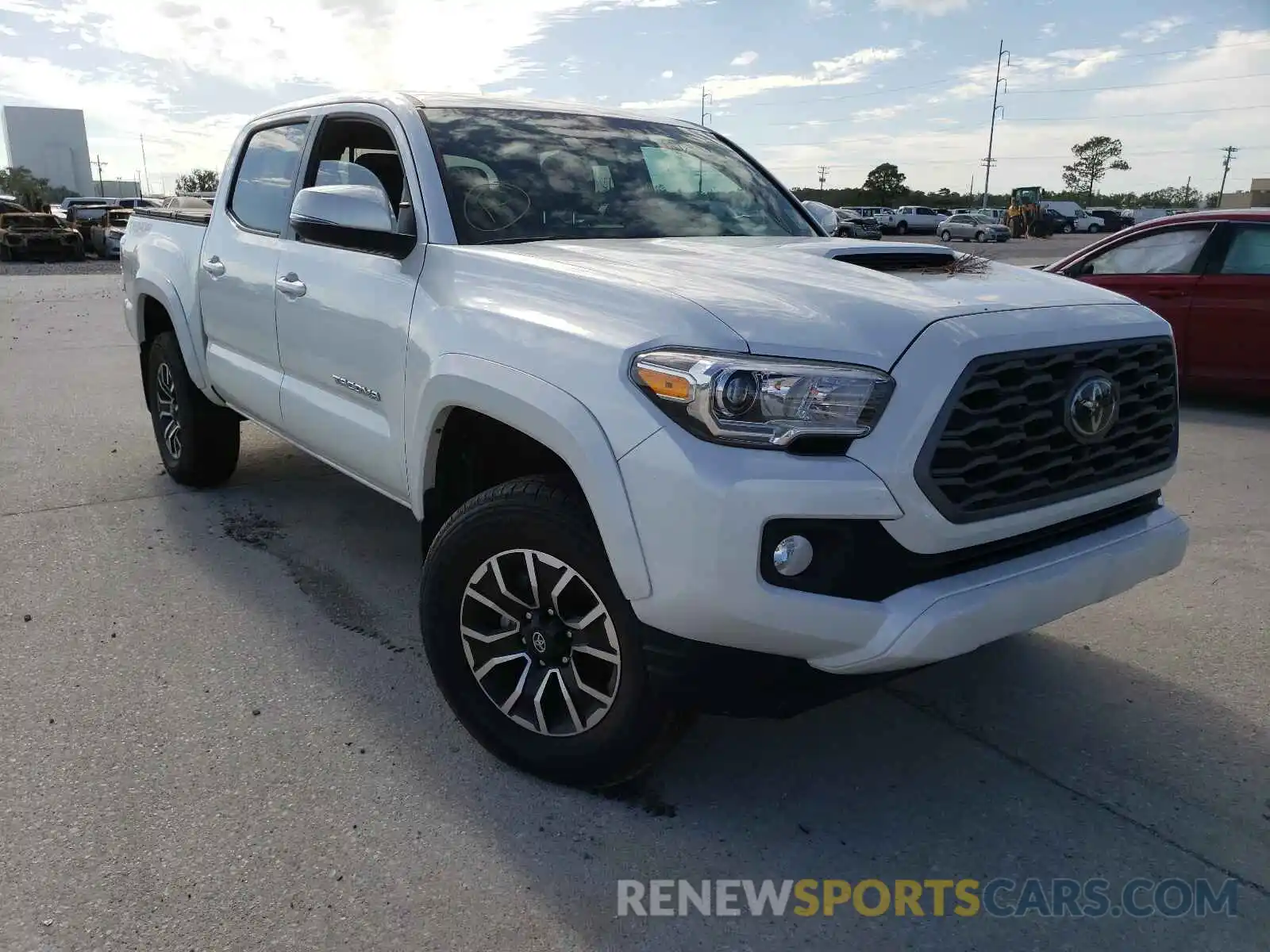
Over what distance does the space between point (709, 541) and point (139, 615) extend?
2623 mm

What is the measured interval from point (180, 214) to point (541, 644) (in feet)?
12.3

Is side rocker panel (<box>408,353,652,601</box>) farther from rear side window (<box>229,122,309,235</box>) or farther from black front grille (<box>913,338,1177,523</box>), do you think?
rear side window (<box>229,122,309,235</box>)

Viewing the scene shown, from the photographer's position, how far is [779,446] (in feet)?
7.27

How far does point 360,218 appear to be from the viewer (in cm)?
319

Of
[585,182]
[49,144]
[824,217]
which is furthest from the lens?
[49,144]

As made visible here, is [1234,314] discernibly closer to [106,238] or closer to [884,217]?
[106,238]

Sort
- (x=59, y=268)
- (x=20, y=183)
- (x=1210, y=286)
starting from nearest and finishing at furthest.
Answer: (x=1210, y=286)
(x=59, y=268)
(x=20, y=183)

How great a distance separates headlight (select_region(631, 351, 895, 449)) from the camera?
2.22m

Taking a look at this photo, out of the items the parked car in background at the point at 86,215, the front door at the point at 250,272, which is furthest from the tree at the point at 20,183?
the front door at the point at 250,272

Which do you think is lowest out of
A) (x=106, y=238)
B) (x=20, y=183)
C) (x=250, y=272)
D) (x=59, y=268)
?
(x=59, y=268)

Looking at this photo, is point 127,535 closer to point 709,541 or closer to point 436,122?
point 436,122

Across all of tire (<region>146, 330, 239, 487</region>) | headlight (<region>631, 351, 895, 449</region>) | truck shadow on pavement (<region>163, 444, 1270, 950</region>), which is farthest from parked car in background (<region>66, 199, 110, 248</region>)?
headlight (<region>631, 351, 895, 449</region>)

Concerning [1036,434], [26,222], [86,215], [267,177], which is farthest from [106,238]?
[1036,434]

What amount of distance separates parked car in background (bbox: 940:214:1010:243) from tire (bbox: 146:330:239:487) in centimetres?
4394
